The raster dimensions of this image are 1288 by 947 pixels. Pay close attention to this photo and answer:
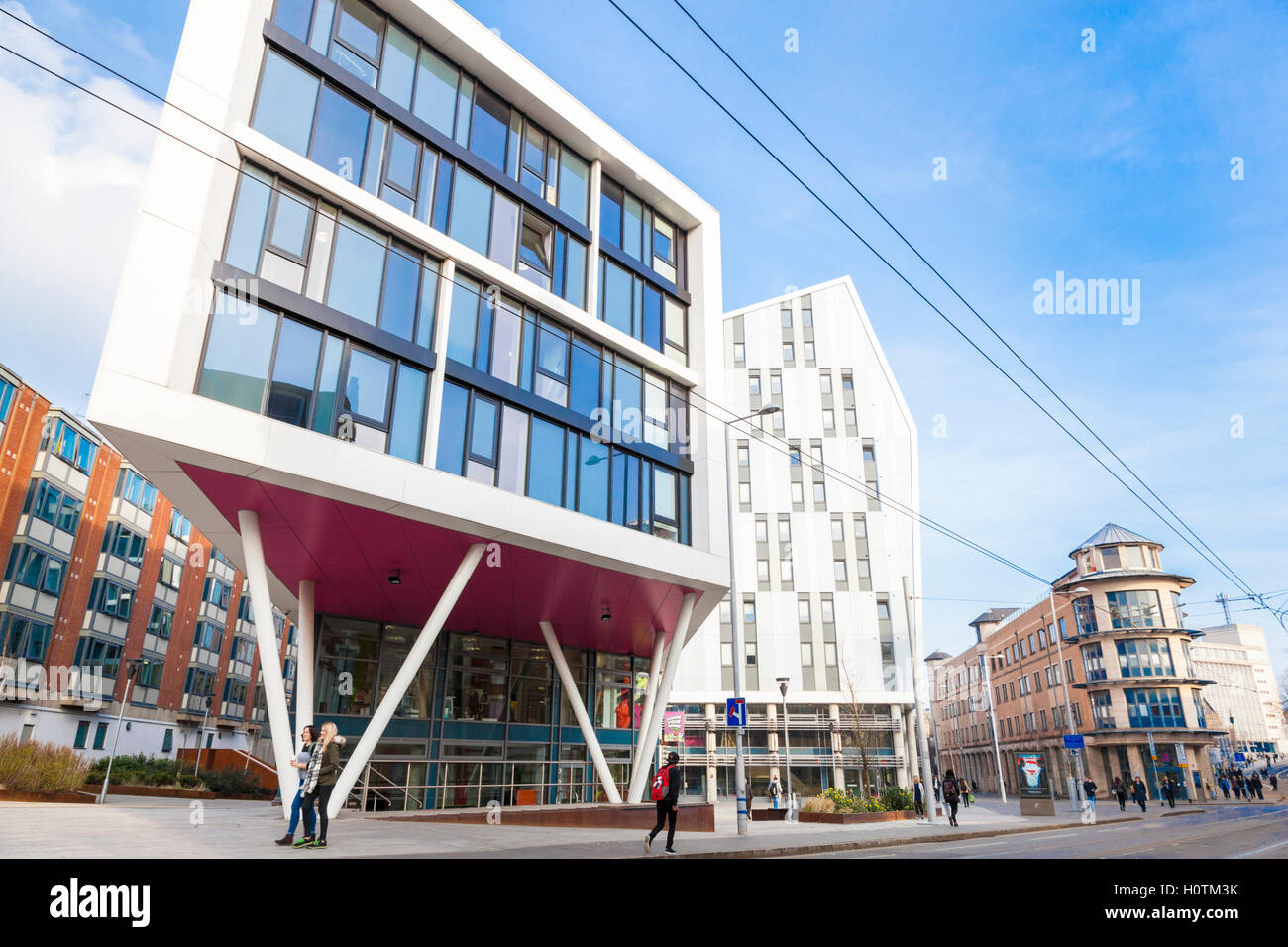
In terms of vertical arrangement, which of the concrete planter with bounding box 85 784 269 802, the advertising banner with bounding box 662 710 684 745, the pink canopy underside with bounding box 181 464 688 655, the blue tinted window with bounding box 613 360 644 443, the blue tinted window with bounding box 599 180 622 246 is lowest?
the concrete planter with bounding box 85 784 269 802

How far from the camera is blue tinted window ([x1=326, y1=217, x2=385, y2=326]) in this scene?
1753 cm

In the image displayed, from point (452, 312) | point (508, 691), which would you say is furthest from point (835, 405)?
point (452, 312)

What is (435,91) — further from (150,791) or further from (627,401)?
(150,791)

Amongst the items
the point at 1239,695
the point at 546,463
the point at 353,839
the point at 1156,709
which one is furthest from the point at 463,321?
the point at 1239,695

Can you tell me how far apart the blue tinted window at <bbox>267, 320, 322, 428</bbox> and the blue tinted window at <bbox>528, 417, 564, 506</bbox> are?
20.0ft

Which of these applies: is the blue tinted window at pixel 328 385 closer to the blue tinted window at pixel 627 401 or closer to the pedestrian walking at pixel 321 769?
the pedestrian walking at pixel 321 769

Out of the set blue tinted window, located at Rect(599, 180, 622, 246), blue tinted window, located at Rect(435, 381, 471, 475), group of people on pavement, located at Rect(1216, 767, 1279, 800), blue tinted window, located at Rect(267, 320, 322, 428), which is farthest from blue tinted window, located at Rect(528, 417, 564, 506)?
group of people on pavement, located at Rect(1216, 767, 1279, 800)

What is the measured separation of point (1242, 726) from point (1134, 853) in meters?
134

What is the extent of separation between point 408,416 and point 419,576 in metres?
5.29

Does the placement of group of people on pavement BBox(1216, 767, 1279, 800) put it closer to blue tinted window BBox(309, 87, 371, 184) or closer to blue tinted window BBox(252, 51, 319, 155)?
blue tinted window BBox(309, 87, 371, 184)

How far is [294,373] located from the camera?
16.2 meters

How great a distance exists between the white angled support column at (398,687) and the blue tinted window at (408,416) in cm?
283
